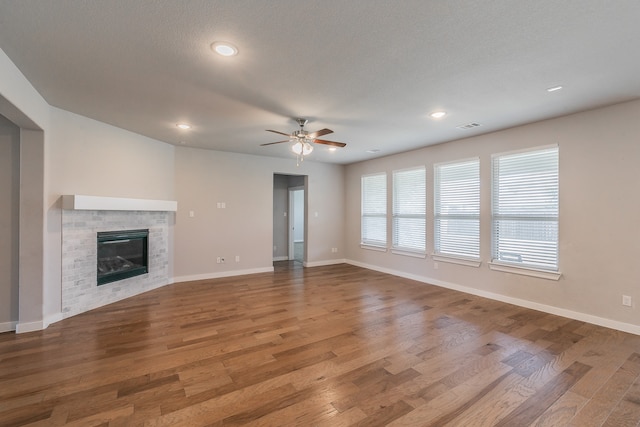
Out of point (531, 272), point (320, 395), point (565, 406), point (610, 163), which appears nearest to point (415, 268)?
point (531, 272)

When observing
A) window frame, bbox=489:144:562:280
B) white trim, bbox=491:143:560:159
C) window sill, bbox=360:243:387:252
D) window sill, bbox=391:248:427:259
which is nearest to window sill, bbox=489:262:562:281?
window frame, bbox=489:144:562:280

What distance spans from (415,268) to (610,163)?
10.8 feet

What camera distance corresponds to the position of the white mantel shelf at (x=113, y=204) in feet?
11.5

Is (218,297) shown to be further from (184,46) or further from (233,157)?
(184,46)

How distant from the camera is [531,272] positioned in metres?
4.04

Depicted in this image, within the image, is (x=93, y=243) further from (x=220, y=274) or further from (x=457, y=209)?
(x=457, y=209)

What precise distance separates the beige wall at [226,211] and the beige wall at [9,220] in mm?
2295

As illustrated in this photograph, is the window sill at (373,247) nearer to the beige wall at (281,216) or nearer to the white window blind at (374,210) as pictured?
the white window blind at (374,210)

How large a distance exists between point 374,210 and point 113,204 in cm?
507

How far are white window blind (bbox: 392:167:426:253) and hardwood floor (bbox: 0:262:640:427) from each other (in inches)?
74.9

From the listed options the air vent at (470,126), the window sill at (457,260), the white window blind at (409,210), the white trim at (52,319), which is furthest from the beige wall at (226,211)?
the air vent at (470,126)

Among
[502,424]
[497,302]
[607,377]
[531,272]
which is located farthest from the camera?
[497,302]

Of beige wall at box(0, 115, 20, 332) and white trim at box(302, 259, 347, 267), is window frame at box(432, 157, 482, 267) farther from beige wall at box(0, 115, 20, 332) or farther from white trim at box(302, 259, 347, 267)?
beige wall at box(0, 115, 20, 332)

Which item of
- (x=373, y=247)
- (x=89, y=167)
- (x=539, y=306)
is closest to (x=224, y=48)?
(x=89, y=167)
